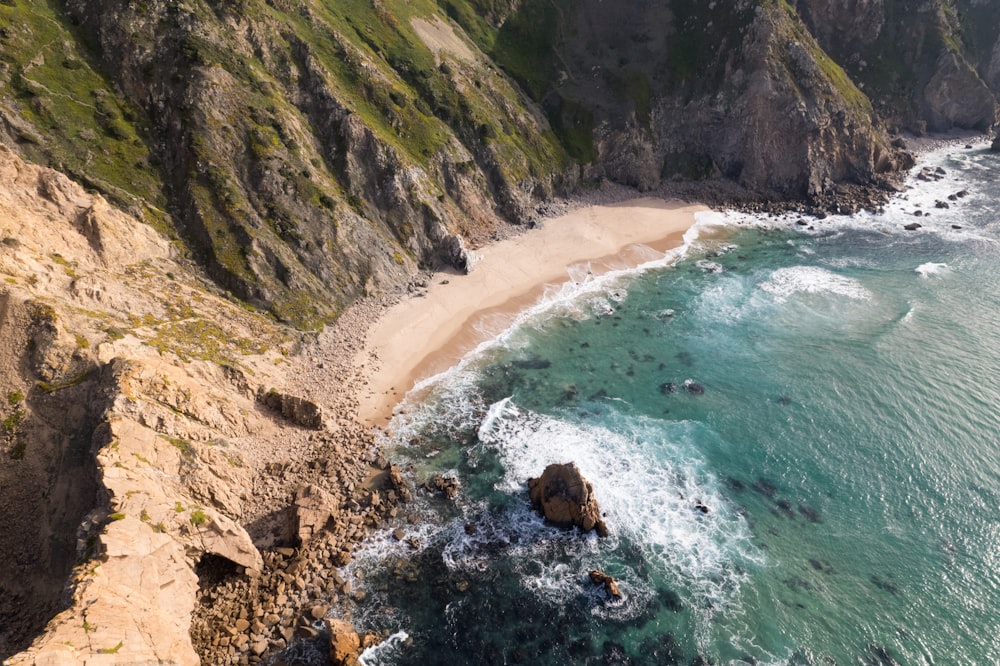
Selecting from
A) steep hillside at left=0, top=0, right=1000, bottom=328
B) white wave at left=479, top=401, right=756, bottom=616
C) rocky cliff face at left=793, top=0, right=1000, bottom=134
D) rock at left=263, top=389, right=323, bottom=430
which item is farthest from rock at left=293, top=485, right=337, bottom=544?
rocky cliff face at left=793, top=0, right=1000, bottom=134

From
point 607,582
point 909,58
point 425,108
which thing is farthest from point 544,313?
point 909,58

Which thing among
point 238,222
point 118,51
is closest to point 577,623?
point 238,222

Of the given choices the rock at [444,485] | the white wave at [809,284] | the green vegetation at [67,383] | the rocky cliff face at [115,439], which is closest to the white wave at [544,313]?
the rock at [444,485]

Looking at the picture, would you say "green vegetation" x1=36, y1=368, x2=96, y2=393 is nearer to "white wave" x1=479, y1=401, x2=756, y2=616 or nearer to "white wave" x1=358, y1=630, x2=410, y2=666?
"white wave" x1=358, y1=630, x2=410, y2=666

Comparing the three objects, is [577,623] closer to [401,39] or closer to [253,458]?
[253,458]

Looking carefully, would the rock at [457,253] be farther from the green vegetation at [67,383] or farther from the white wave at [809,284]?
the green vegetation at [67,383]
